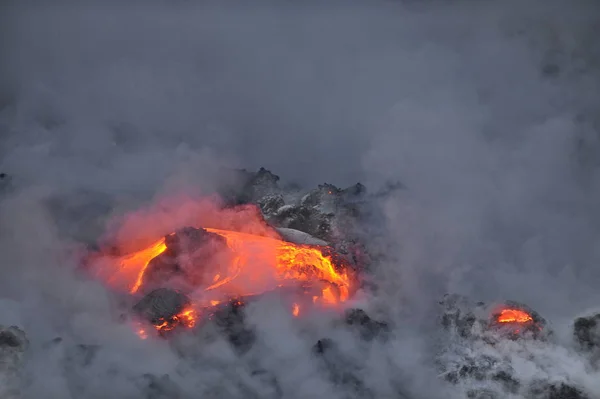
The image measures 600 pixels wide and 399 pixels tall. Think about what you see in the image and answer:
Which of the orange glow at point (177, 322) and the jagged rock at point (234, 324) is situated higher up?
the jagged rock at point (234, 324)

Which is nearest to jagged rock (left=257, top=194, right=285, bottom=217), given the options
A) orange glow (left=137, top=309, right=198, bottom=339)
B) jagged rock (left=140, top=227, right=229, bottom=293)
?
jagged rock (left=140, top=227, right=229, bottom=293)

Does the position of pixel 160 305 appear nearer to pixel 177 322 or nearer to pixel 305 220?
pixel 177 322

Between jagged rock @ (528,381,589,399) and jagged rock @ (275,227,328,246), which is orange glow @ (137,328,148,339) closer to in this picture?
jagged rock @ (275,227,328,246)

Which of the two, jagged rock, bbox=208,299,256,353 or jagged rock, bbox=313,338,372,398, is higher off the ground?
jagged rock, bbox=313,338,372,398

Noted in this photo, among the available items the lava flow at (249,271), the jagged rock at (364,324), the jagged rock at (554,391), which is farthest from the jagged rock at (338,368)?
the jagged rock at (554,391)

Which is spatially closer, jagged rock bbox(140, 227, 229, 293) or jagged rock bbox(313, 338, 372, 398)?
jagged rock bbox(313, 338, 372, 398)

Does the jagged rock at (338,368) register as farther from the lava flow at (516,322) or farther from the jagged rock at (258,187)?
the jagged rock at (258,187)
